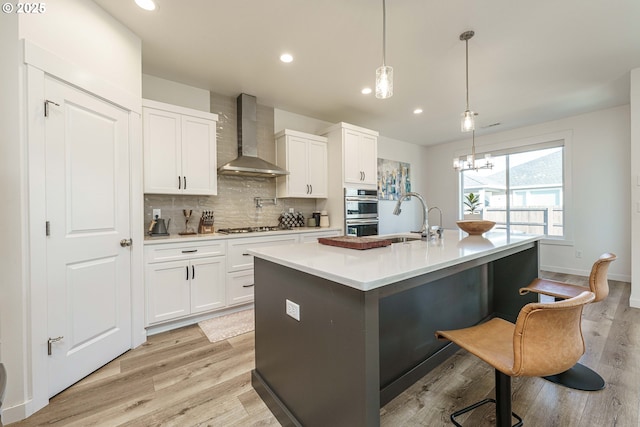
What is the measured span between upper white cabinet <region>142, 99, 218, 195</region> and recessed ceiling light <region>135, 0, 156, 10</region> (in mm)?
892

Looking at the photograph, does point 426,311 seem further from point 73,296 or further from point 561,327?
→ point 73,296

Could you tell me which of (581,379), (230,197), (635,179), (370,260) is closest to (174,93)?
(230,197)

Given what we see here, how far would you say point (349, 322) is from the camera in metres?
1.10

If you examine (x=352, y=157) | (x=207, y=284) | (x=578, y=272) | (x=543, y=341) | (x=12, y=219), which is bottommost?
(x=578, y=272)

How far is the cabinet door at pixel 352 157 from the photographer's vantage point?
4.11 m

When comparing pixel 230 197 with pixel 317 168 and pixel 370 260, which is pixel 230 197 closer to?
pixel 317 168

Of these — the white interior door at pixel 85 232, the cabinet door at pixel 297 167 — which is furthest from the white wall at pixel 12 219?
the cabinet door at pixel 297 167

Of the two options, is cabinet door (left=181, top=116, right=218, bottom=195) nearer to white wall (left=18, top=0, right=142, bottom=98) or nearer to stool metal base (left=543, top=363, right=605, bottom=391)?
white wall (left=18, top=0, right=142, bottom=98)

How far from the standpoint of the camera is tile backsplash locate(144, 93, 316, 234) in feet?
10.7

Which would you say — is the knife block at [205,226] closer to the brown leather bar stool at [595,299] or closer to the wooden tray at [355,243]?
the wooden tray at [355,243]

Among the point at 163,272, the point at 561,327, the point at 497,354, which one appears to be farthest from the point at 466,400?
the point at 163,272

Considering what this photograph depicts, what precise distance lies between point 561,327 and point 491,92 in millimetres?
3565

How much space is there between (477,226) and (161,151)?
3164mm

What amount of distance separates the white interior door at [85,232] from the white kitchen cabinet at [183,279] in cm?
24
